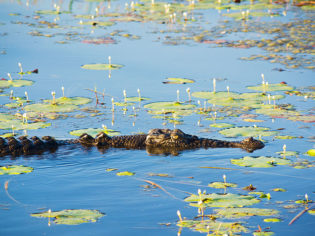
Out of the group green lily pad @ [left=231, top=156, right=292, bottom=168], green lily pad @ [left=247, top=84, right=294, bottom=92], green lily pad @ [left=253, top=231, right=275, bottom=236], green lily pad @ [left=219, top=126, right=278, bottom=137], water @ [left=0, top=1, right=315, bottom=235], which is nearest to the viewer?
green lily pad @ [left=253, top=231, right=275, bottom=236]

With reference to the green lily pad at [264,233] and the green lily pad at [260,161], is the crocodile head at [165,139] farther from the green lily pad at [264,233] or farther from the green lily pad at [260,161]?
the green lily pad at [264,233]

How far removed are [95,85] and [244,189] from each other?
6.33 metres

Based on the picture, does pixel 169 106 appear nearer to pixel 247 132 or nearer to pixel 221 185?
pixel 247 132

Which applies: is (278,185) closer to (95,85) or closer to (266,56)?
(95,85)

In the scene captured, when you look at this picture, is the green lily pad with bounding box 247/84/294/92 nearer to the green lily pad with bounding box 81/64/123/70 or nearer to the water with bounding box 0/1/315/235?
the water with bounding box 0/1/315/235

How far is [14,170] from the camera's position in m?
8.47

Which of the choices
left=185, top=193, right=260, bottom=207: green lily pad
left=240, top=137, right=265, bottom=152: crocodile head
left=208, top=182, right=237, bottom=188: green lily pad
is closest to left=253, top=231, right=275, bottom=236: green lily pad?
left=185, top=193, right=260, bottom=207: green lily pad

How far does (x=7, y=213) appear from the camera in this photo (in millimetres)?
7062

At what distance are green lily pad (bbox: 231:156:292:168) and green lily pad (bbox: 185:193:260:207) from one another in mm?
1383

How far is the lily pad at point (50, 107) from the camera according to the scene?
11.5 meters

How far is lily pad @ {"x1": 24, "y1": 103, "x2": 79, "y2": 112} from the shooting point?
37.6 feet

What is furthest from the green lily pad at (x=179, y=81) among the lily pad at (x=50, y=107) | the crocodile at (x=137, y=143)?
the crocodile at (x=137, y=143)

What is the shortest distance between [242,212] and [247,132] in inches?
137

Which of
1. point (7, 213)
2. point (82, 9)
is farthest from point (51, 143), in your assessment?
point (82, 9)
